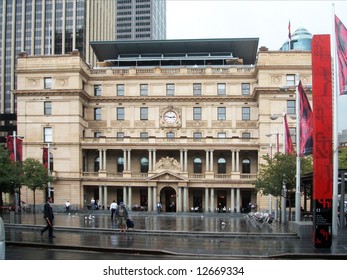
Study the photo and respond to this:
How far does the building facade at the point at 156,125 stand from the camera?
6594 cm

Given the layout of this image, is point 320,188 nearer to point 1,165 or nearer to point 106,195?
point 1,165

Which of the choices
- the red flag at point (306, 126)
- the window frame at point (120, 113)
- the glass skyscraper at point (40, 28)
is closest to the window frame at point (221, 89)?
the window frame at point (120, 113)

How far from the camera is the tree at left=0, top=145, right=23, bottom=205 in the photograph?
5025 centimetres

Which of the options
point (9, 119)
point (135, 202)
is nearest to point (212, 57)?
point (135, 202)

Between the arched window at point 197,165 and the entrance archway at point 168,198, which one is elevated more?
the arched window at point 197,165

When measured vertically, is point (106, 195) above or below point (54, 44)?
below

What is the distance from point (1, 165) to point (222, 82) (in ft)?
107

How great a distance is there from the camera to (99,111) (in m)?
72.1

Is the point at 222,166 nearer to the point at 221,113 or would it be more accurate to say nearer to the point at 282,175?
the point at 221,113

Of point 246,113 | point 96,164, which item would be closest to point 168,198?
point 96,164

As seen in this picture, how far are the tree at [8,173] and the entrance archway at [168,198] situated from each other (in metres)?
21.0

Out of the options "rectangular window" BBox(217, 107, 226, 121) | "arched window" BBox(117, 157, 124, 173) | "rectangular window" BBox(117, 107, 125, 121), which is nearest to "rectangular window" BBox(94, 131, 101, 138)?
"rectangular window" BBox(117, 107, 125, 121)

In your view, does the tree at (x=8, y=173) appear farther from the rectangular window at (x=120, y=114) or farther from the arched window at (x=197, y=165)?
the arched window at (x=197, y=165)
